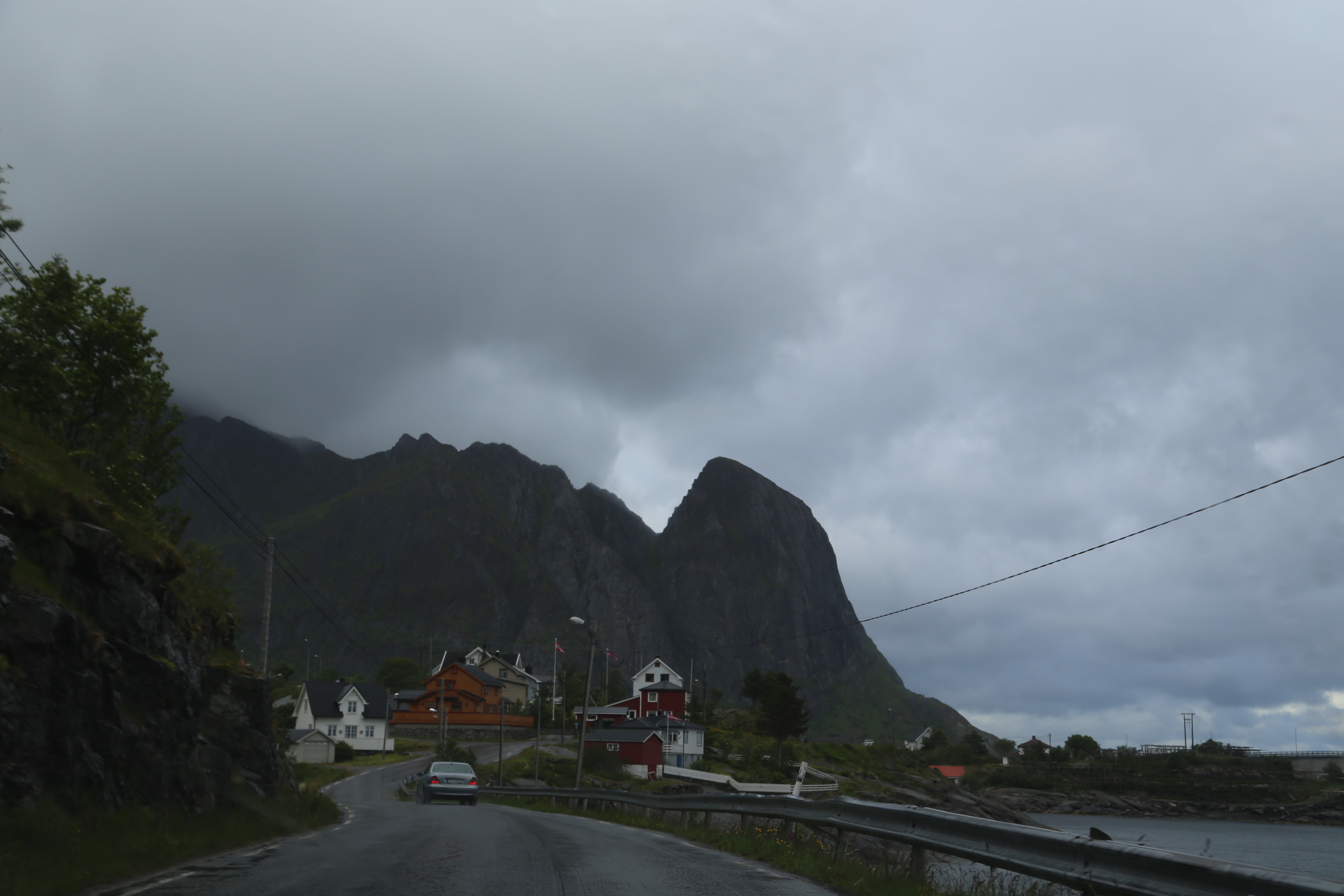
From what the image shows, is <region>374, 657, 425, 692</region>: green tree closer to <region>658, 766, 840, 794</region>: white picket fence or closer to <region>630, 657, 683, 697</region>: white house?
<region>630, 657, 683, 697</region>: white house

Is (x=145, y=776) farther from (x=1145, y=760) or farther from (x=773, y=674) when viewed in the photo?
(x=1145, y=760)

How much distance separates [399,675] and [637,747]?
8767cm

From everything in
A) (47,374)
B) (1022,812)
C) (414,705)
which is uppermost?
(47,374)

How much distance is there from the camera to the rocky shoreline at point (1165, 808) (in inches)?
5871

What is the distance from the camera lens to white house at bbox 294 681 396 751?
364 feet

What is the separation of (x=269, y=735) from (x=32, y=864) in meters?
16.3

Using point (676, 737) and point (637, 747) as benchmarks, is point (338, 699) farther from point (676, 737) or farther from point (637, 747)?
point (637, 747)

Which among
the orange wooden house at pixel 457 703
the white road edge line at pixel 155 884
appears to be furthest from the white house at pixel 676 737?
the white road edge line at pixel 155 884

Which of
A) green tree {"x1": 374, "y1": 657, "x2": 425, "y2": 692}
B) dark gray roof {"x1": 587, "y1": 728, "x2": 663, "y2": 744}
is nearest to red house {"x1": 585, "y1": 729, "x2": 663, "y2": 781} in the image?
dark gray roof {"x1": 587, "y1": 728, "x2": 663, "y2": 744}

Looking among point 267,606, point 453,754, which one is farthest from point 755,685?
point 267,606

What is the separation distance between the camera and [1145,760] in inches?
7490

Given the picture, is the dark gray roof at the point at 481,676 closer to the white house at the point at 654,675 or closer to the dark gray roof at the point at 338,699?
the dark gray roof at the point at 338,699

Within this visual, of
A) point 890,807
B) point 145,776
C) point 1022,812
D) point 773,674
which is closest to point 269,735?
point 145,776

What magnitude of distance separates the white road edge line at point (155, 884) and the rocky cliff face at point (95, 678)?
192cm
